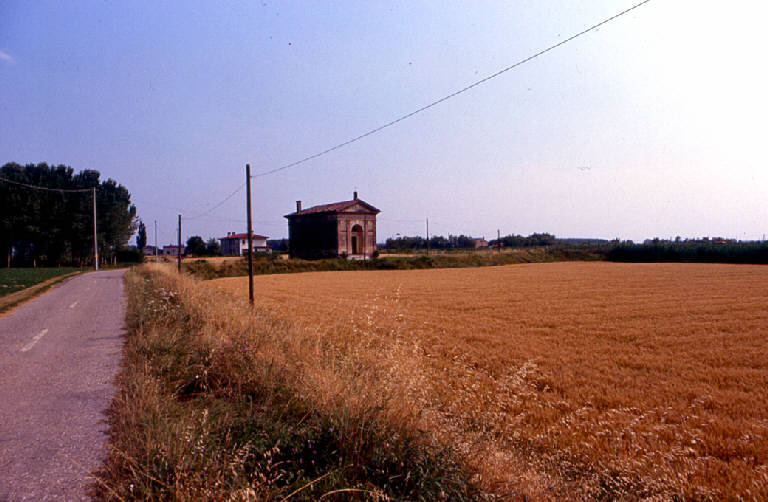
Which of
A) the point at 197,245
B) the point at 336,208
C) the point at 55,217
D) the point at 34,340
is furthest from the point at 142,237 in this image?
the point at 34,340

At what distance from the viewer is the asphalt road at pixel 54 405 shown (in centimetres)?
311

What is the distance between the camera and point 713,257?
174ft

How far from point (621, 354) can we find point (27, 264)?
2745 inches

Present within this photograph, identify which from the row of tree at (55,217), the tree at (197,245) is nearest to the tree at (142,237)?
the tree at (197,245)

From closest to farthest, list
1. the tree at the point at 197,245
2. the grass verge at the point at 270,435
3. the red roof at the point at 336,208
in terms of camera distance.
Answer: the grass verge at the point at 270,435 < the red roof at the point at 336,208 < the tree at the point at 197,245

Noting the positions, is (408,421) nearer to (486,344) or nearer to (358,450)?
(358,450)

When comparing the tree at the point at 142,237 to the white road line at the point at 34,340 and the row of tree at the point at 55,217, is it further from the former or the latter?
the white road line at the point at 34,340

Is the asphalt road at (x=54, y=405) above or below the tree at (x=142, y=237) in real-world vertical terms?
below

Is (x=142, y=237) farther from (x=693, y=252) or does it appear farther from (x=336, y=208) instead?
(x=693, y=252)

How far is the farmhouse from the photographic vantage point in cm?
4841

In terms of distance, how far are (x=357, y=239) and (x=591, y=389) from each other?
1762 inches

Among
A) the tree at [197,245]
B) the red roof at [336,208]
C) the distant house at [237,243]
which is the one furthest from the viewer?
the distant house at [237,243]

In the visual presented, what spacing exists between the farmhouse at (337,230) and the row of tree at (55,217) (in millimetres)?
28056

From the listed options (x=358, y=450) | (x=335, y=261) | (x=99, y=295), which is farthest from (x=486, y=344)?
(x=335, y=261)
